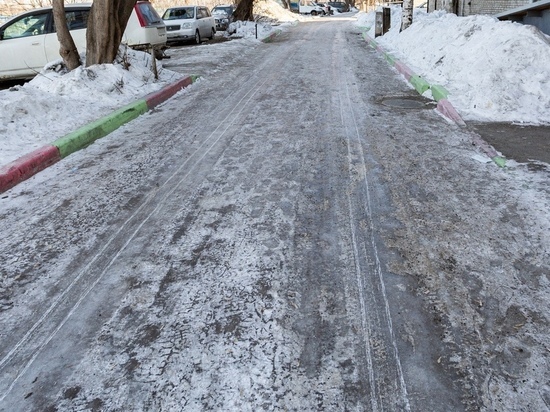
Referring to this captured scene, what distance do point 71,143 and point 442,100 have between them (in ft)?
19.7

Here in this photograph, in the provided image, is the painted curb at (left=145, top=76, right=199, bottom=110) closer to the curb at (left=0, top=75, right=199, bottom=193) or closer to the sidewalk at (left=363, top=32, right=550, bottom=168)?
the curb at (left=0, top=75, right=199, bottom=193)

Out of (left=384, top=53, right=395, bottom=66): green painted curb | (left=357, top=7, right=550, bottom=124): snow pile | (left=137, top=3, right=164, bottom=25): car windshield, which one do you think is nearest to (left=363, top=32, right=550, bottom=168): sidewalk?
(left=357, top=7, right=550, bottom=124): snow pile

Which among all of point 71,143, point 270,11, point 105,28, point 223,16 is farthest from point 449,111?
point 270,11

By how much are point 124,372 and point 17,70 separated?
11.2 metres

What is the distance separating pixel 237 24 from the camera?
90.7 ft

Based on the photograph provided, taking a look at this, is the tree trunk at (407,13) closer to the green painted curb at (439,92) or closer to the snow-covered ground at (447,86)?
the snow-covered ground at (447,86)

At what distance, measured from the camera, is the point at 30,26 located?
444 inches

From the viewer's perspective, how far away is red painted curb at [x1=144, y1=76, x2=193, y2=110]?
8797 mm

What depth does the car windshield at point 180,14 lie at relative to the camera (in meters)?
22.0

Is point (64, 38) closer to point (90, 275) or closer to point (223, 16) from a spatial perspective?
point (90, 275)

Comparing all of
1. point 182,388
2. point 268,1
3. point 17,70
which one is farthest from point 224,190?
point 268,1

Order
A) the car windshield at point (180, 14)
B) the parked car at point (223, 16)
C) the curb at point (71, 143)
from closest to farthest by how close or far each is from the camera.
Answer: the curb at point (71, 143)
the car windshield at point (180, 14)
the parked car at point (223, 16)

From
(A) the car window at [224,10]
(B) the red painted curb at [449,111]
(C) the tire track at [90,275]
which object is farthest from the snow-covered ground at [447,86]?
(A) the car window at [224,10]

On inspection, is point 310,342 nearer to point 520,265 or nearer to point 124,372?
point 124,372
